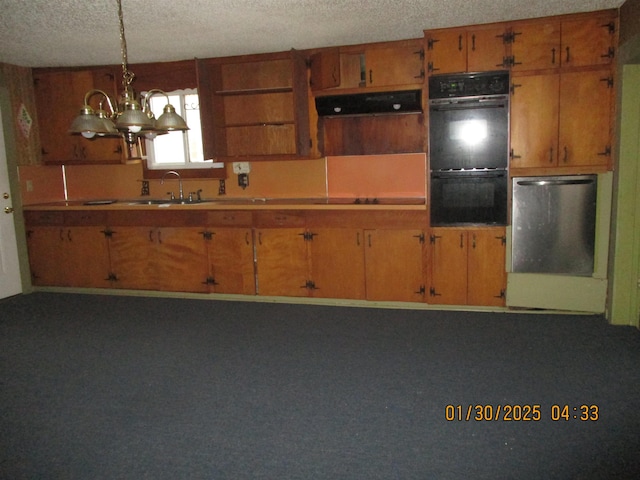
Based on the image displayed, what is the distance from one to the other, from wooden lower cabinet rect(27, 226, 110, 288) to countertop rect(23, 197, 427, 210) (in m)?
0.25

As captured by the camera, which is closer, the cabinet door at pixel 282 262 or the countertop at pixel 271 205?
the countertop at pixel 271 205

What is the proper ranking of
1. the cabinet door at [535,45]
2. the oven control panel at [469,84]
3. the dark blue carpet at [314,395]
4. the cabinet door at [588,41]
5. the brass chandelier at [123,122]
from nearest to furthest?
the dark blue carpet at [314,395]
the brass chandelier at [123,122]
the cabinet door at [588,41]
the cabinet door at [535,45]
the oven control panel at [469,84]

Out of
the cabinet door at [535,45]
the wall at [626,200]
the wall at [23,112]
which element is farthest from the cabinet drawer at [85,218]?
the wall at [626,200]

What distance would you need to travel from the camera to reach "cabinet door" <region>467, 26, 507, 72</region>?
406cm

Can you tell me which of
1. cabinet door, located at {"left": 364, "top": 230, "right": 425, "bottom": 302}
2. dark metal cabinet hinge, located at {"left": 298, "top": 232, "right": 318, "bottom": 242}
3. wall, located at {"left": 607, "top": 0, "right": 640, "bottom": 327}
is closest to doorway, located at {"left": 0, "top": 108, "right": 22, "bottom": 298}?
dark metal cabinet hinge, located at {"left": 298, "top": 232, "right": 318, "bottom": 242}

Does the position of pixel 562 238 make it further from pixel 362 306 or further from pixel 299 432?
pixel 299 432

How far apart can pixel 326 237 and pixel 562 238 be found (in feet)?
6.48

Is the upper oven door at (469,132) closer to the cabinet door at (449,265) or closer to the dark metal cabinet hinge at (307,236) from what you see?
the cabinet door at (449,265)

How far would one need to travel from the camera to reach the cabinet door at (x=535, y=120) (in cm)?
404

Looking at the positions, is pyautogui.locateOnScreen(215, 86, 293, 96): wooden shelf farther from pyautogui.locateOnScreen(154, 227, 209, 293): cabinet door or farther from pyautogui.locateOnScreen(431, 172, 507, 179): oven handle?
pyautogui.locateOnScreen(431, 172, 507, 179): oven handle

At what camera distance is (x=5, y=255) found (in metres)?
5.32

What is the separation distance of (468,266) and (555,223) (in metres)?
0.77

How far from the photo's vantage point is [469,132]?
420 cm

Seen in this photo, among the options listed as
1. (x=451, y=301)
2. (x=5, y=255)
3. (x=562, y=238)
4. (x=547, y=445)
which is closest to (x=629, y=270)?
(x=562, y=238)
